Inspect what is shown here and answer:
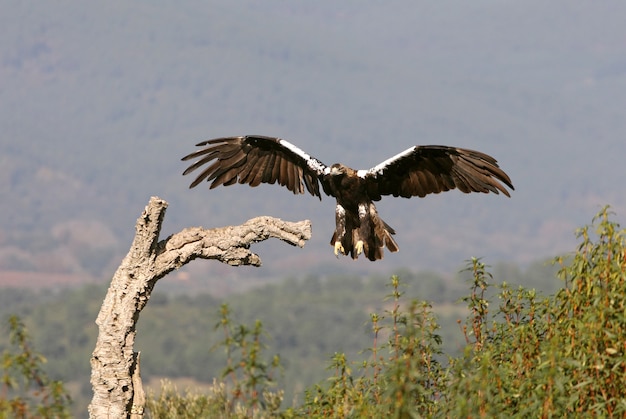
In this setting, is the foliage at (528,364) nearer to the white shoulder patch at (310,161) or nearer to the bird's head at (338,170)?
the bird's head at (338,170)

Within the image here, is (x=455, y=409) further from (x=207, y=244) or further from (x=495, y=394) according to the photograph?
(x=207, y=244)

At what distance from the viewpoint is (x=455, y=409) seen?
886 centimetres

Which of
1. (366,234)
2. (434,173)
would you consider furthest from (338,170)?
(434,173)

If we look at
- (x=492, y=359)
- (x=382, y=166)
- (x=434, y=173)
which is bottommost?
(x=492, y=359)

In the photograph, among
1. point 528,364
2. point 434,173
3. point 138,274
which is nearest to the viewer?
point 528,364

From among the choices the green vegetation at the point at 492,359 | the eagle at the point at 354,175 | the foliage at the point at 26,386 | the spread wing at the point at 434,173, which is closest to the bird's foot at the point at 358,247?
the eagle at the point at 354,175

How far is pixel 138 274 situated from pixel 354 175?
4.33m

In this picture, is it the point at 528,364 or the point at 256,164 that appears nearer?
the point at 528,364

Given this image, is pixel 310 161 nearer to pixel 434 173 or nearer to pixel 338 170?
pixel 338 170

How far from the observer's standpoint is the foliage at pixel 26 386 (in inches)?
292

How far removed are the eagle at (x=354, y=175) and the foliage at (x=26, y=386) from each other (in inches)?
263

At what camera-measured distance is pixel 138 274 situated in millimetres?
12023

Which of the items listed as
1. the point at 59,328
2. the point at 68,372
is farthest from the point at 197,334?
the point at 68,372

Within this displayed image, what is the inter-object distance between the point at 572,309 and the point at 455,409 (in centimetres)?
203
